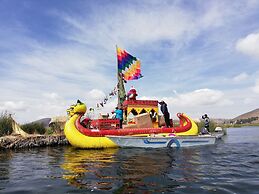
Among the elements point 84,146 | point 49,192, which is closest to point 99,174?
point 49,192

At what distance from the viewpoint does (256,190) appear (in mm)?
7055

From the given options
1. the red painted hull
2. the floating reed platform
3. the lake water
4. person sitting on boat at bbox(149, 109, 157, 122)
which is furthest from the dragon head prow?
the lake water

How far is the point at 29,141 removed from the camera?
20.2m

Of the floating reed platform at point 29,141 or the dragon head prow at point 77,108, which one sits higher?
the dragon head prow at point 77,108

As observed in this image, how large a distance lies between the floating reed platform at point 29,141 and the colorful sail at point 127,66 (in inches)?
299

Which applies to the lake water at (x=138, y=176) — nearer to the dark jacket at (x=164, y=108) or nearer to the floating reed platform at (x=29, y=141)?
the dark jacket at (x=164, y=108)

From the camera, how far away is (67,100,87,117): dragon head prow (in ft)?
61.7

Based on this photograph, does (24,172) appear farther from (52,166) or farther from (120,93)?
(120,93)

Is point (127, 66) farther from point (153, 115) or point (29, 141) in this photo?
point (29, 141)

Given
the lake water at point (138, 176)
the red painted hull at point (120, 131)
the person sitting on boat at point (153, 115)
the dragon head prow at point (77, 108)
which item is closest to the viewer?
the lake water at point (138, 176)

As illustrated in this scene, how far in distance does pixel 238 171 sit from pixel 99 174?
4.94m

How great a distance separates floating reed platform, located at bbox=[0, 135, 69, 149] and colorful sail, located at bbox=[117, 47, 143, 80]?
759 centimetres

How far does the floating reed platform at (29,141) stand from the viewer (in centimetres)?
1939

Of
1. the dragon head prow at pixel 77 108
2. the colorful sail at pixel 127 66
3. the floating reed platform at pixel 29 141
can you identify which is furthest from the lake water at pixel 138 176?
the colorful sail at pixel 127 66
